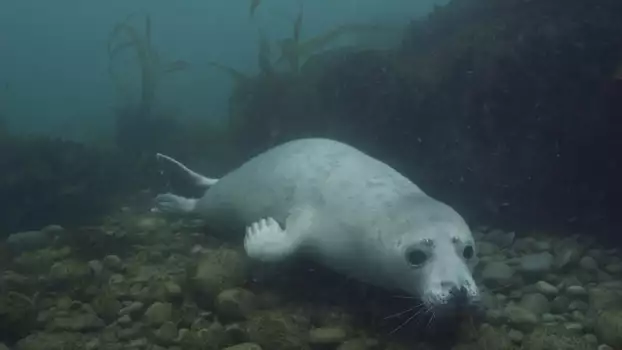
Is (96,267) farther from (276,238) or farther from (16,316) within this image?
(276,238)

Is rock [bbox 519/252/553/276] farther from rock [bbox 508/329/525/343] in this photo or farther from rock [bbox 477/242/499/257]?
rock [bbox 508/329/525/343]

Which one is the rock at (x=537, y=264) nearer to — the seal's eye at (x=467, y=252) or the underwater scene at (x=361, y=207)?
the underwater scene at (x=361, y=207)

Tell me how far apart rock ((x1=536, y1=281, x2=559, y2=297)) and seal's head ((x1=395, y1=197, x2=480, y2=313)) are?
44 centimetres

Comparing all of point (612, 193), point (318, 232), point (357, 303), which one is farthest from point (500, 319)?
point (612, 193)

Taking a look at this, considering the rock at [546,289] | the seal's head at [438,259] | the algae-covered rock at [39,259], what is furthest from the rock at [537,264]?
the algae-covered rock at [39,259]

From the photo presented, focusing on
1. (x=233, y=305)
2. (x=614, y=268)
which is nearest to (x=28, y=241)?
(x=233, y=305)

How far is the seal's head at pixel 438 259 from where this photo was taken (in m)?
2.46

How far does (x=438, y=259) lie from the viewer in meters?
2.64

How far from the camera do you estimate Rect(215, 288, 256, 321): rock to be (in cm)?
273

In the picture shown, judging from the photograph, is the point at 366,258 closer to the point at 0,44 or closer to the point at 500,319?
the point at 500,319

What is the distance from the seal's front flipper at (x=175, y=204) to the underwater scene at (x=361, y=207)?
0.4 inches

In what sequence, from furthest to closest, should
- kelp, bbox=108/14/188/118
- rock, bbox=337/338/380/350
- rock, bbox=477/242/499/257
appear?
kelp, bbox=108/14/188/118, rock, bbox=477/242/499/257, rock, bbox=337/338/380/350

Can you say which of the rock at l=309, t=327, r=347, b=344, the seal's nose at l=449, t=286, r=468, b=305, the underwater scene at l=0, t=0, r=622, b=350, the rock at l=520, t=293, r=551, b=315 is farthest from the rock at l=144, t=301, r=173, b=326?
the rock at l=520, t=293, r=551, b=315

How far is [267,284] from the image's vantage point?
3160mm
